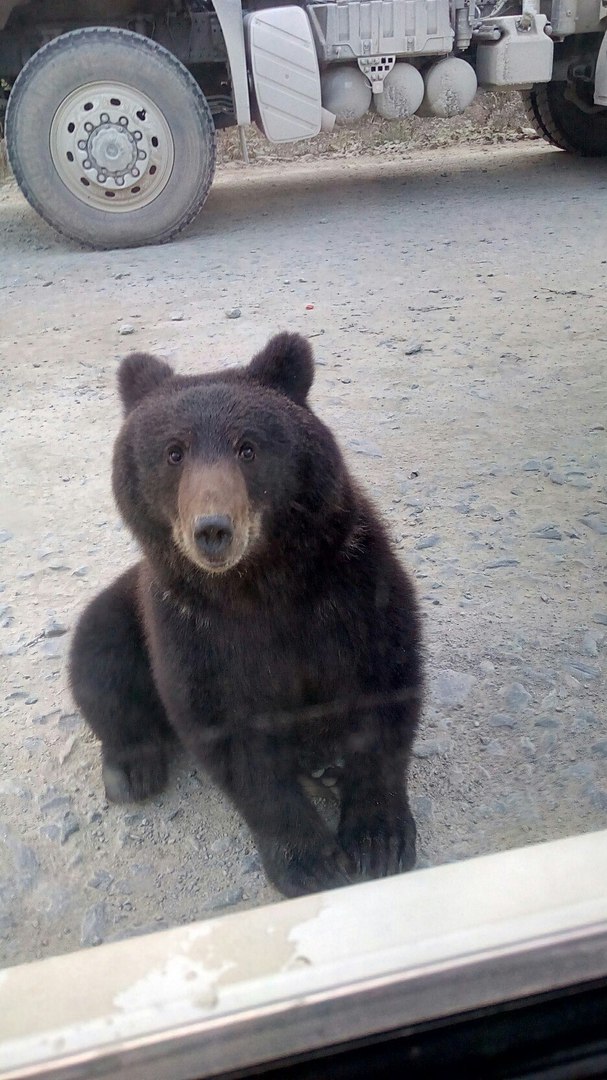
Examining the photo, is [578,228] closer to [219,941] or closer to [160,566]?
[160,566]

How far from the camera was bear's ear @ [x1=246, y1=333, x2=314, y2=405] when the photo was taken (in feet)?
5.48

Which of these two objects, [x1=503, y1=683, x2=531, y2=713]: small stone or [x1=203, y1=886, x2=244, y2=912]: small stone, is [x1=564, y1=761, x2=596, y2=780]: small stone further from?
[x1=203, y1=886, x2=244, y2=912]: small stone

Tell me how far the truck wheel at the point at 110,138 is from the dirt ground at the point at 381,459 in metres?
0.14

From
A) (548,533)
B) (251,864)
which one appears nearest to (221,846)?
(251,864)

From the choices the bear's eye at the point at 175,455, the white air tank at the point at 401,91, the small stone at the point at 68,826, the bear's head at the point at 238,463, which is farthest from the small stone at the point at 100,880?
the white air tank at the point at 401,91

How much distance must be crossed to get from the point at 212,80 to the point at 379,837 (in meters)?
3.74

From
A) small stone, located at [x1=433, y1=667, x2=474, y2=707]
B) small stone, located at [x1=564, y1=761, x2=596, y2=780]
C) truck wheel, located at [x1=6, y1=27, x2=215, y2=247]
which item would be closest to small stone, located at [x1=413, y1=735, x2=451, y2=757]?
small stone, located at [x1=433, y1=667, x2=474, y2=707]

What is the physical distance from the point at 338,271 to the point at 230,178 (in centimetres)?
70

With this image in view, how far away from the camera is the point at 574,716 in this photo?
5.90 feet

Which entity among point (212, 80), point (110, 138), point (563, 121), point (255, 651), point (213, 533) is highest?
point (212, 80)

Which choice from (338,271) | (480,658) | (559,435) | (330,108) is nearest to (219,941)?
(480,658)

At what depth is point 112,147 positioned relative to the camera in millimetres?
3930

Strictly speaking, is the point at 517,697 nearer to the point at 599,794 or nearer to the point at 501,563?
the point at 599,794

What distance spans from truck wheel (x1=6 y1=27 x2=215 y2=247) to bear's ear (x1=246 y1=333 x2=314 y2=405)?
2.17 metres
